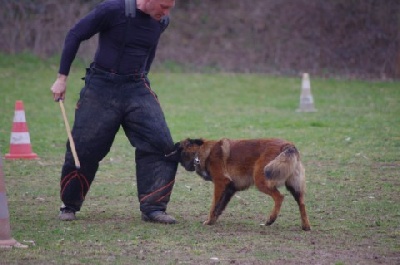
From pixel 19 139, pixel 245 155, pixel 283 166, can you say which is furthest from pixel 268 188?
pixel 19 139

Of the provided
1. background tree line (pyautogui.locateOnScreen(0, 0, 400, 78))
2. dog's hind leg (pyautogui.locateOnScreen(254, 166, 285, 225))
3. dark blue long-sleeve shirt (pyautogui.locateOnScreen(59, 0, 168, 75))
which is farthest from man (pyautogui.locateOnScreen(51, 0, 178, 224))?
background tree line (pyautogui.locateOnScreen(0, 0, 400, 78))

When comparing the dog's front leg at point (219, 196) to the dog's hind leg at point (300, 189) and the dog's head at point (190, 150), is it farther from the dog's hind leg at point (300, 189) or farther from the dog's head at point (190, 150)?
the dog's hind leg at point (300, 189)

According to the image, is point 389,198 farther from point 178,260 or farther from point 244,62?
point 244,62

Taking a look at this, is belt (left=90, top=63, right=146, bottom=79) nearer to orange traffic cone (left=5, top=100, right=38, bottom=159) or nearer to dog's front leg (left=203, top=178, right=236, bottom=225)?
dog's front leg (left=203, top=178, right=236, bottom=225)

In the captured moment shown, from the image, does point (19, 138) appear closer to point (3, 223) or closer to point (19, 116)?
point (19, 116)

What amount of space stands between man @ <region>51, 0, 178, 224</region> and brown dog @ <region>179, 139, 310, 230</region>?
0.90ft

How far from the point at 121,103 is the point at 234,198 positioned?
1.90 meters

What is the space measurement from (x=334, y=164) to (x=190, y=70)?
10914 millimetres

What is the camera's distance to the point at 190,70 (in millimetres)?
20500

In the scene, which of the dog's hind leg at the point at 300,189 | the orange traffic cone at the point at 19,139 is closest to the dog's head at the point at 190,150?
the dog's hind leg at the point at 300,189

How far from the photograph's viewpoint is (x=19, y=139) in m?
10.3

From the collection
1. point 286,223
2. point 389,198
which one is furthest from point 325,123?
point 286,223

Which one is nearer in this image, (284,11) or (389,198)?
(389,198)

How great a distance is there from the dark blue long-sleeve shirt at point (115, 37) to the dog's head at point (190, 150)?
2.48ft
